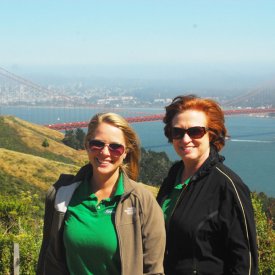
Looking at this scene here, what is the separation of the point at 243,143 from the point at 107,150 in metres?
72.8

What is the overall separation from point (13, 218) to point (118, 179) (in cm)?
639

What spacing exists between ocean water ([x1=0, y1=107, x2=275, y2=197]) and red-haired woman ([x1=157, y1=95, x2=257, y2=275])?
34.9m

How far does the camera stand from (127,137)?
1698 mm

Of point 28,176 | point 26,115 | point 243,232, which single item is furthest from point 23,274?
point 26,115

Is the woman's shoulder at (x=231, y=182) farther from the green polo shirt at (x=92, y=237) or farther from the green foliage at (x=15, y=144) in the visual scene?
the green foliage at (x=15, y=144)

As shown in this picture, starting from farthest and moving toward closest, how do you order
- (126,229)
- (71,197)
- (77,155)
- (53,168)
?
(77,155)
(53,168)
(71,197)
(126,229)

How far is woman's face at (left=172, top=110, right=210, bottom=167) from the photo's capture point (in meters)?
1.82

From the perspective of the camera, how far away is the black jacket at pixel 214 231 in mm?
1599

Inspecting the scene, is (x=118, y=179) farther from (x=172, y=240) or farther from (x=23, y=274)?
(x=23, y=274)

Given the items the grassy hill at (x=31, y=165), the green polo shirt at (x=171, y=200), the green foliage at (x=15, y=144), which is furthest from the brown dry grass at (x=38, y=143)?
the green polo shirt at (x=171, y=200)

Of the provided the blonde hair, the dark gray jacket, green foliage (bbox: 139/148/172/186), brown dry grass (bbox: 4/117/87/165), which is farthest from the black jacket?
green foliage (bbox: 139/148/172/186)

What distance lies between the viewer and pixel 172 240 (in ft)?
5.58

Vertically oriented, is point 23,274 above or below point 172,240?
below

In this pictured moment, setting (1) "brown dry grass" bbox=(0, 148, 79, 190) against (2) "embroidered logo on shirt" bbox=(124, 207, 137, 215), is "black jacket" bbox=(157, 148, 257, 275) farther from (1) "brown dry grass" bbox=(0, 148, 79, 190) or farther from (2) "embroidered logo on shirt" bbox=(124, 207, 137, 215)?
(1) "brown dry grass" bbox=(0, 148, 79, 190)
